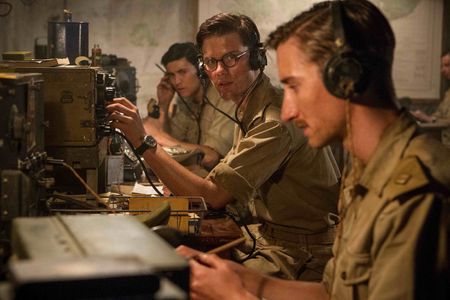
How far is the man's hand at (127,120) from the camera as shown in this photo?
2850 millimetres

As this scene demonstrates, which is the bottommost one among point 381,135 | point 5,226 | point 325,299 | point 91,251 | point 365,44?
point 325,299

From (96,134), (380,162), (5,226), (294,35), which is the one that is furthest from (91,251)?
(96,134)

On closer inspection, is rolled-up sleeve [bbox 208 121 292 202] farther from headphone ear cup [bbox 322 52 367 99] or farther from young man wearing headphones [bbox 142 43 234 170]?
young man wearing headphones [bbox 142 43 234 170]

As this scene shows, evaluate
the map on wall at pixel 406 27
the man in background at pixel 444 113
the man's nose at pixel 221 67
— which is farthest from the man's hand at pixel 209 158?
the man in background at pixel 444 113

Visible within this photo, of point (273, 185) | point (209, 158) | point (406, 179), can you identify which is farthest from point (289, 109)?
point (209, 158)

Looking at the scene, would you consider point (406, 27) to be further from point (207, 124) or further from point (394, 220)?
point (394, 220)

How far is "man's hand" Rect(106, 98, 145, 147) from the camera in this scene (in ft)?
9.35

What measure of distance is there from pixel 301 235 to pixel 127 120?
0.82 meters

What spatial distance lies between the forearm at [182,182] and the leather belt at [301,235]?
227mm

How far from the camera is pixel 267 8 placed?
240 inches

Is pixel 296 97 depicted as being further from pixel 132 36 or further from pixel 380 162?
pixel 132 36

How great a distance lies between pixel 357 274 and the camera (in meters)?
1.66

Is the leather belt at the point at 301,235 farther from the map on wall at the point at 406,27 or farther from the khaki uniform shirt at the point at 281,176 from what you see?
the map on wall at the point at 406,27

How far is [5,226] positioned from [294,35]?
0.85 meters
